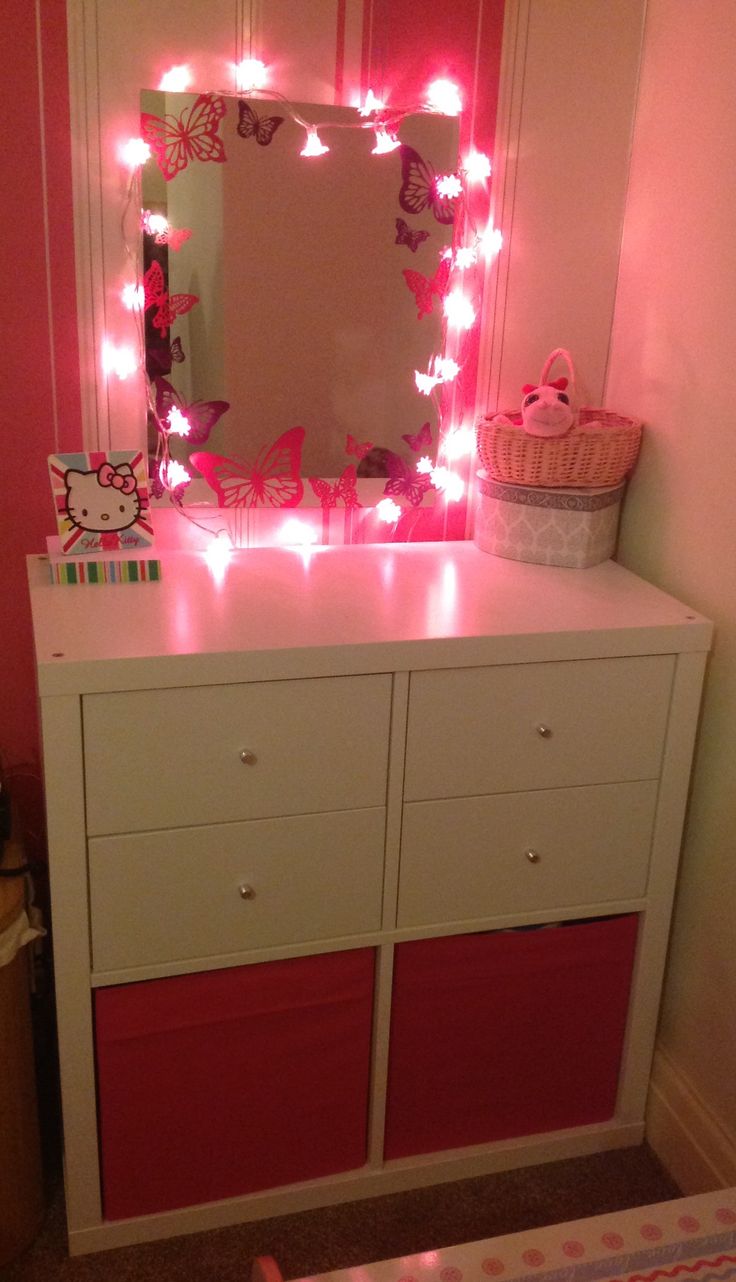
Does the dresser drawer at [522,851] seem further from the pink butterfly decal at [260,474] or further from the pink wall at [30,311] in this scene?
the pink wall at [30,311]

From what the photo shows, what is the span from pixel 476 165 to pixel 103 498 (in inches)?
33.0

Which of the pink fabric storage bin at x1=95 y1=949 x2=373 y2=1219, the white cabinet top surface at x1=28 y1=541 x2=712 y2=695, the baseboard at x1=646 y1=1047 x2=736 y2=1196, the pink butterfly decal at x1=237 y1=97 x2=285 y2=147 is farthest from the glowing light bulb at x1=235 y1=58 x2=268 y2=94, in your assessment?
the baseboard at x1=646 y1=1047 x2=736 y2=1196

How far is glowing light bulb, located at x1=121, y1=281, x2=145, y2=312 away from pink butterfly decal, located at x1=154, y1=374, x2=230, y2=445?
12cm

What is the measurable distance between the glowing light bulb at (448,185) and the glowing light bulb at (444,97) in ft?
0.32

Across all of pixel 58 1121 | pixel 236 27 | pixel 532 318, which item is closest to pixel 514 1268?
pixel 58 1121

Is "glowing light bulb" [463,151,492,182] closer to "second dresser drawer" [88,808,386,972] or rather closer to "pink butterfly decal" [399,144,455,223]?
"pink butterfly decal" [399,144,455,223]

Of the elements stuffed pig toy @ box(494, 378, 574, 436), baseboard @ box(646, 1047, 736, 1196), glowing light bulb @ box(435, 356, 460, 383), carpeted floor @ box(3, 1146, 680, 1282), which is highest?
glowing light bulb @ box(435, 356, 460, 383)

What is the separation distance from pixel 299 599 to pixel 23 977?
2.26 feet

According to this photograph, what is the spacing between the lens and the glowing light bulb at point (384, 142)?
1.83 meters

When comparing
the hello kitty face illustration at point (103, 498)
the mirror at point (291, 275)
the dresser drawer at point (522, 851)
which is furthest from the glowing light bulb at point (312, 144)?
the dresser drawer at point (522, 851)

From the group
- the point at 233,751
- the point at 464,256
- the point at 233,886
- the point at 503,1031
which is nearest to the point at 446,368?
the point at 464,256

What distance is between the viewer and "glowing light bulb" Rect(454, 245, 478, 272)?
193 centimetres

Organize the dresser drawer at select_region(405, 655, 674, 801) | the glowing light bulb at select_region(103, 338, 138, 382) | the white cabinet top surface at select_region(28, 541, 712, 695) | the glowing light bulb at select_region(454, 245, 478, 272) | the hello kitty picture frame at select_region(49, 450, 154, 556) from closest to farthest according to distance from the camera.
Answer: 1. the white cabinet top surface at select_region(28, 541, 712, 695)
2. the dresser drawer at select_region(405, 655, 674, 801)
3. the hello kitty picture frame at select_region(49, 450, 154, 556)
4. the glowing light bulb at select_region(103, 338, 138, 382)
5. the glowing light bulb at select_region(454, 245, 478, 272)

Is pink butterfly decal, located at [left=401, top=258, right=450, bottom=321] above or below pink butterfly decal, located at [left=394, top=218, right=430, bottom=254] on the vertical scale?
below
